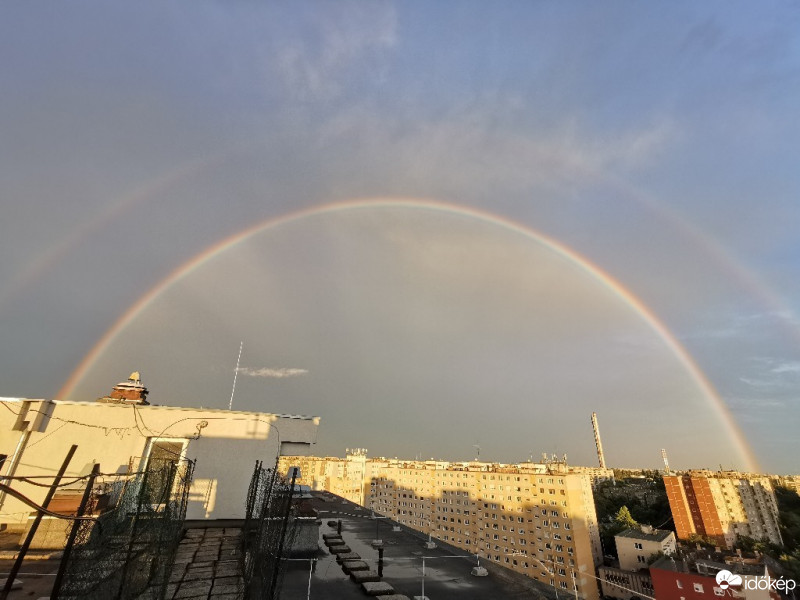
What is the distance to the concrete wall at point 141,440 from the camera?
12.5 meters

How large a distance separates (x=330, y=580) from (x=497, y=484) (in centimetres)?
9870

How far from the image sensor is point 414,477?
373 ft

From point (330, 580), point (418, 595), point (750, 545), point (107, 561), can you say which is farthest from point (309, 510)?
point (750, 545)

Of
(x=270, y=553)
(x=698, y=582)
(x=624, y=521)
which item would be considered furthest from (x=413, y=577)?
(x=624, y=521)

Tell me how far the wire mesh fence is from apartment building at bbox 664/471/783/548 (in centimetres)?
11193

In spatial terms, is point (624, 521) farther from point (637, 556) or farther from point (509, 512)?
point (509, 512)

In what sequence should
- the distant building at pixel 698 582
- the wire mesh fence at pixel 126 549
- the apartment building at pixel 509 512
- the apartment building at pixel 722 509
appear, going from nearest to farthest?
1. the wire mesh fence at pixel 126 549
2. the distant building at pixel 698 582
3. the apartment building at pixel 509 512
4. the apartment building at pixel 722 509

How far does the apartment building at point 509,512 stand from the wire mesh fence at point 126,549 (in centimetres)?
7449

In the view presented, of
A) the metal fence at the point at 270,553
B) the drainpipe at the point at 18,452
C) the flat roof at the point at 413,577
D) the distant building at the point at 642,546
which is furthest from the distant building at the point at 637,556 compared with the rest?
the drainpipe at the point at 18,452

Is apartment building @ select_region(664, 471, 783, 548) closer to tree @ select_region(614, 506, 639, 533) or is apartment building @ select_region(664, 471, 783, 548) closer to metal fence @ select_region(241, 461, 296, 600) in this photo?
tree @ select_region(614, 506, 639, 533)

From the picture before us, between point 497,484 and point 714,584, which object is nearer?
point 714,584

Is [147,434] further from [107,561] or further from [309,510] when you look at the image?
[107,561]

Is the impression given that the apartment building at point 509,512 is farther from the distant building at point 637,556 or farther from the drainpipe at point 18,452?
the drainpipe at point 18,452

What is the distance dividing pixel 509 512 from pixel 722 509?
4573cm
